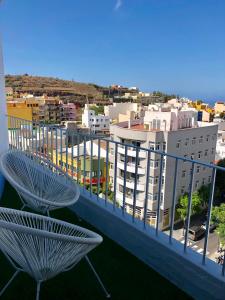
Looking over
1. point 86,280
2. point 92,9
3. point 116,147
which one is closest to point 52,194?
point 116,147

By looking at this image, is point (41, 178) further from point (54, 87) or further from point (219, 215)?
point (54, 87)

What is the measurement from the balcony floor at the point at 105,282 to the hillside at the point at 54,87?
63001 mm

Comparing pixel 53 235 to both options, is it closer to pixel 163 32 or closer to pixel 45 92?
pixel 45 92

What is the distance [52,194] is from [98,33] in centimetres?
8642

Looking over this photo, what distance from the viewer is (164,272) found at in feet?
7.02

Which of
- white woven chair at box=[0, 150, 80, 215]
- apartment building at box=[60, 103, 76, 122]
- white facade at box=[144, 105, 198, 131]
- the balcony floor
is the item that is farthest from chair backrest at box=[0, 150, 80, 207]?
apartment building at box=[60, 103, 76, 122]

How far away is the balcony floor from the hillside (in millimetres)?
63001

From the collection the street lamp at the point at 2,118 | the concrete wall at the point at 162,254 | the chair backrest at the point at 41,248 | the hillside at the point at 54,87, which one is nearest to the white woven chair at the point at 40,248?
the chair backrest at the point at 41,248

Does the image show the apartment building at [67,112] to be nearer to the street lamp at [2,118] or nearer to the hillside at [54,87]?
the hillside at [54,87]

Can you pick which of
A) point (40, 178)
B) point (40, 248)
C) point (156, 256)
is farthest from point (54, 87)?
point (40, 248)

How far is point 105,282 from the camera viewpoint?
2.05 m

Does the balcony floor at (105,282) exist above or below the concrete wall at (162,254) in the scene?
below

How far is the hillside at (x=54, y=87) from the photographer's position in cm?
A: 6356

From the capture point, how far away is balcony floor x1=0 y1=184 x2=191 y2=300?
1901 millimetres
